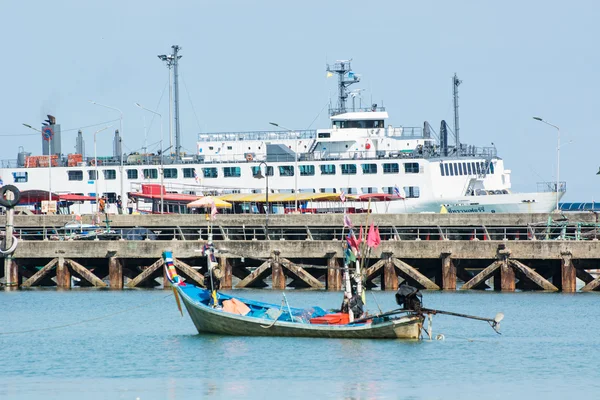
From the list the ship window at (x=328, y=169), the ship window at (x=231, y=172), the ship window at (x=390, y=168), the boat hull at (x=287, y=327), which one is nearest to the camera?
the boat hull at (x=287, y=327)

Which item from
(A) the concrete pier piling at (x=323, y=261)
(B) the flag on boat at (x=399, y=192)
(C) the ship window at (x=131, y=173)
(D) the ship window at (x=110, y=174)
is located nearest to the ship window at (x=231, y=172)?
(C) the ship window at (x=131, y=173)

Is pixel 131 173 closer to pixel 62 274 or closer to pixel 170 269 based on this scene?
pixel 62 274

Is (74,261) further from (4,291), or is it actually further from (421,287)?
(421,287)

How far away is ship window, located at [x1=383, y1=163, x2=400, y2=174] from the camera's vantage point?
289 feet

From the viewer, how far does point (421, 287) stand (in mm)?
54344

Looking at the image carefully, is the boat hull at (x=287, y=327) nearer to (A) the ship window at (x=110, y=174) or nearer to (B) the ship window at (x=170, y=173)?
Answer: (B) the ship window at (x=170, y=173)

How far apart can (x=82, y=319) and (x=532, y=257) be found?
21.1m

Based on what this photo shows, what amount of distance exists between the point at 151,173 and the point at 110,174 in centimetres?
410

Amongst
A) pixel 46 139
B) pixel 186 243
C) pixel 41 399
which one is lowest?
pixel 41 399

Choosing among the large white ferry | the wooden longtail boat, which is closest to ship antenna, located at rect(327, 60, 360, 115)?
the large white ferry

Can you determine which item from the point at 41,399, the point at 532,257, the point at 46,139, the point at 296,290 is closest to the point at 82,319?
the point at 296,290

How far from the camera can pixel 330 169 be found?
89.9 meters

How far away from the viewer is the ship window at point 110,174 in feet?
319

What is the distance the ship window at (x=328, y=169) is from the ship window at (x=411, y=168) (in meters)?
6.05
